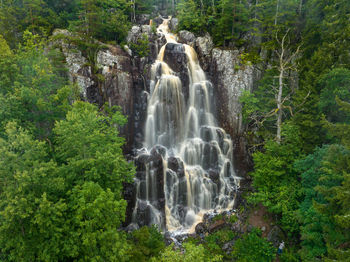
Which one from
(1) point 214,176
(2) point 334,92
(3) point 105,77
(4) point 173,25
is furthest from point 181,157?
(4) point 173,25

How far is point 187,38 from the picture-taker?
95.1 feet

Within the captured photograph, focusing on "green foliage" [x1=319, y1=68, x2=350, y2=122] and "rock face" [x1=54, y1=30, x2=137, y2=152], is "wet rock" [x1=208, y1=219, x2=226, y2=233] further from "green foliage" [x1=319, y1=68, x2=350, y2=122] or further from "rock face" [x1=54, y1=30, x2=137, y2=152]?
"green foliage" [x1=319, y1=68, x2=350, y2=122]

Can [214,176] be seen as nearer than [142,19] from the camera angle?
Yes

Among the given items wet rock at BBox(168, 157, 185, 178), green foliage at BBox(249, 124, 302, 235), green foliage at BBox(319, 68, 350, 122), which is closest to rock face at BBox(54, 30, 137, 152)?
wet rock at BBox(168, 157, 185, 178)

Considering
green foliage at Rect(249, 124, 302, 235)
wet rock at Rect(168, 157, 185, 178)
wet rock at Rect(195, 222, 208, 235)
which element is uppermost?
green foliage at Rect(249, 124, 302, 235)

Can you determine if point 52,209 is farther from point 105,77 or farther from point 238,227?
point 105,77

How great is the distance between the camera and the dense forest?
34.0 ft

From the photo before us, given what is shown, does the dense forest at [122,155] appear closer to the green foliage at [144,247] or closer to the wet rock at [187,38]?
the green foliage at [144,247]

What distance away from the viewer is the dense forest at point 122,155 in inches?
408

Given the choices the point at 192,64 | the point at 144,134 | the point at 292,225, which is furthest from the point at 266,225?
the point at 192,64

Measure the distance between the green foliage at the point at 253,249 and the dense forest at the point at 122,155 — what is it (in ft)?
0.24

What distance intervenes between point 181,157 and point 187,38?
54.3 ft

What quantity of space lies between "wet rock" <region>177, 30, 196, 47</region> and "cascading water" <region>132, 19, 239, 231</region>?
196cm

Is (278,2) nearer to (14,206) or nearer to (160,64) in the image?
(160,64)
